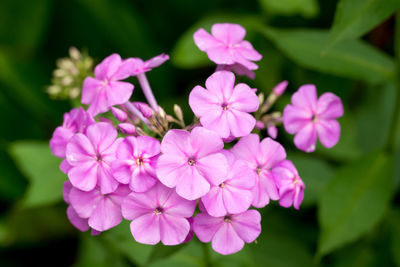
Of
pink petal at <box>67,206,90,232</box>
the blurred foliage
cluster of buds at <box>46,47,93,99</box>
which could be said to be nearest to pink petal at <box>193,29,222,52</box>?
the blurred foliage

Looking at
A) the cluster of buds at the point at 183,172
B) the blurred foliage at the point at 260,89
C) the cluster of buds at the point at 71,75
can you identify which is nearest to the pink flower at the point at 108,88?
the cluster of buds at the point at 183,172

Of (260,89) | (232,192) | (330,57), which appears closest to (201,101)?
(232,192)

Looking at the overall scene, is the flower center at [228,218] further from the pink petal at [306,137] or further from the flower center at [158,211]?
the pink petal at [306,137]

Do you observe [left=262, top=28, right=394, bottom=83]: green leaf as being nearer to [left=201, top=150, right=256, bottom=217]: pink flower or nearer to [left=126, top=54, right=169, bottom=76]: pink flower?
[left=126, top=54, right=169, bottom=76]: pink flower

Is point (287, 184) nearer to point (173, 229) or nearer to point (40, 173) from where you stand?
point (173, 229)

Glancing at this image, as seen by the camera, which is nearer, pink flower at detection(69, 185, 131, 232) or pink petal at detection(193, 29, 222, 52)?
pink flower at detection(69, 185, 131, 232)

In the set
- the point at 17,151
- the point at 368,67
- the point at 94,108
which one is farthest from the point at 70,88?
the point at 368,67
